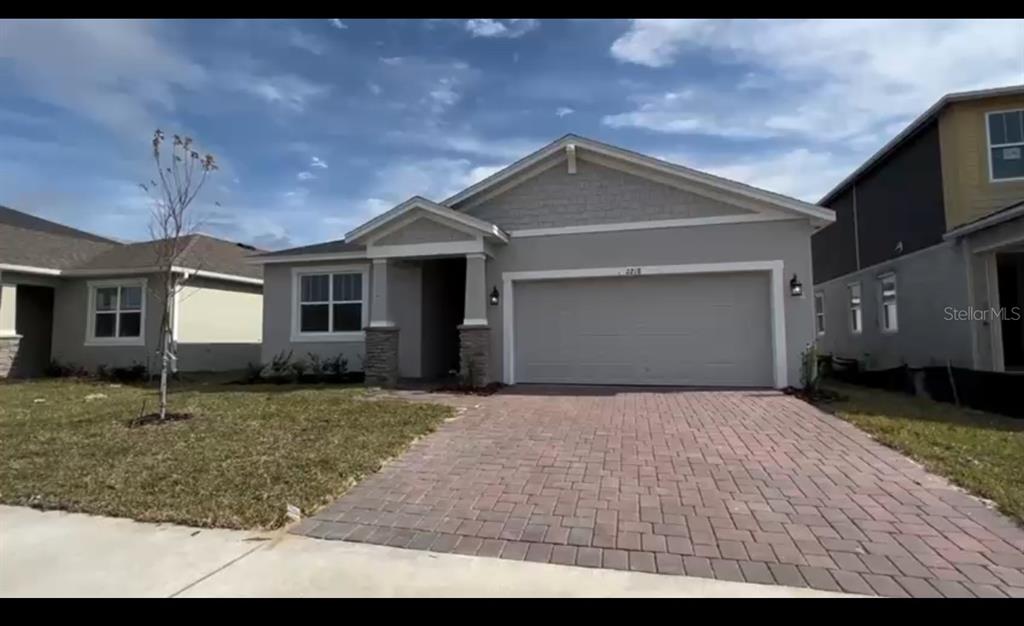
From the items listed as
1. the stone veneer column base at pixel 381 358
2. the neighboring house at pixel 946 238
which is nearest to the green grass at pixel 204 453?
Result: the stone veneer column base at pixel 381 358

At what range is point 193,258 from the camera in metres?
17.2

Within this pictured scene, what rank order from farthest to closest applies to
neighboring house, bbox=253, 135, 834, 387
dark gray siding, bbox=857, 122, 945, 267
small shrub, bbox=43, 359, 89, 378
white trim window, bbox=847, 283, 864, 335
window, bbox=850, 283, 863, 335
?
window, bbox=850, 283, 863, 335 → white trim window, bbox=847, 283, 864, 335 → small shrub, bbox=43, 359, 89, 378 → dark gray siding, bbox=857, 122, 945, 267 → neighboring house, bbox=253, 135, 834, 387

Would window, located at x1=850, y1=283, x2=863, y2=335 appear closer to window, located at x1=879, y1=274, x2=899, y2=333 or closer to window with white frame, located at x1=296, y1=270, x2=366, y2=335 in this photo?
window, located at x1=879, y1=274, x2=899, y2=333

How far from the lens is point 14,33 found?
452 cm

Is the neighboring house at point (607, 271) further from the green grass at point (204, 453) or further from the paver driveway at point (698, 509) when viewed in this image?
the paver driveway at point (698, 509)

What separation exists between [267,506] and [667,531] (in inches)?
131

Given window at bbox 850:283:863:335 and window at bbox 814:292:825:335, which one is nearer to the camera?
window at bbox 850:283:863:335

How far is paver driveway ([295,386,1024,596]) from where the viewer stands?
3.55 metres

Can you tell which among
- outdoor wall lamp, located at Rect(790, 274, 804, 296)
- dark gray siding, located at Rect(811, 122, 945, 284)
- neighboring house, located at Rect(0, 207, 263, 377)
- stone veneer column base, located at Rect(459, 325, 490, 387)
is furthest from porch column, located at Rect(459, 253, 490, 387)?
dark gray siding, located at Rect(811, 122, 945, 284)

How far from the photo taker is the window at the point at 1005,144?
11992 millimetres

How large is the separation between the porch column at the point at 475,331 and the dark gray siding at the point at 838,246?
11.7 metres

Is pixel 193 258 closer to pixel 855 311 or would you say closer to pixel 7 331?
pixel 7 331

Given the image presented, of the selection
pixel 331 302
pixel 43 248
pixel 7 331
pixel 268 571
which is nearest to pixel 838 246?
pixel 331 302

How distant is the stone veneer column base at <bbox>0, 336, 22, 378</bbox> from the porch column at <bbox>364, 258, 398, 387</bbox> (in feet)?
36.5
